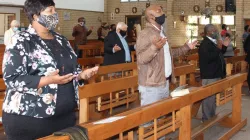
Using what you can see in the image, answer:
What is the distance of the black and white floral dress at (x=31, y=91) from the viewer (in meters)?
2.53

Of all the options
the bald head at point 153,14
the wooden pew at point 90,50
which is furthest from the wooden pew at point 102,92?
the wooden pew at point 90,50

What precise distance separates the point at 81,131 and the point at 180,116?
195 centimetres

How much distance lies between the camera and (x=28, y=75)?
8.33ft

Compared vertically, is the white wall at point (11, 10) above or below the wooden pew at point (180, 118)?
above

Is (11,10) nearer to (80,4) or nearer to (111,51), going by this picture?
(80,4)

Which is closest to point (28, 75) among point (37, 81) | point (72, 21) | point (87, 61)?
point (37, 81)

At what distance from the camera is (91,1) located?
772 inches

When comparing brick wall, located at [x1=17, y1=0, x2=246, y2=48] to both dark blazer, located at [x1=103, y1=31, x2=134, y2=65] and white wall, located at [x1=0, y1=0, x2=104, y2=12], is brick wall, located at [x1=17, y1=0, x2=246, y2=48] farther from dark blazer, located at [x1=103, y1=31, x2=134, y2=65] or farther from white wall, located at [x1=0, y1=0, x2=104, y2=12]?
dark blazer, located at [x1=103, y1=31, x2=134, y2=65]

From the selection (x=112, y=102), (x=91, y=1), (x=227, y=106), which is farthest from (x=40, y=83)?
(x=91, y=1)

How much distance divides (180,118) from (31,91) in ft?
6.65

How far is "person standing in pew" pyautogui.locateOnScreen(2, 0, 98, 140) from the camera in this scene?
8.29 ft

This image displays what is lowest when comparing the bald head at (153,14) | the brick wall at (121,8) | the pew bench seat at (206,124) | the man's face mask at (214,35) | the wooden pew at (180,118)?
the pew bench seat at (206,124)

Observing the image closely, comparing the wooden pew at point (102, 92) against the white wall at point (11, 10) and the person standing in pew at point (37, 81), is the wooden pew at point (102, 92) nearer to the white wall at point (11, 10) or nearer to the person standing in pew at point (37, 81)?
the person standing in pew at point (37, 81)

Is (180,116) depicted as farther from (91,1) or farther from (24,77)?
(91,1)
